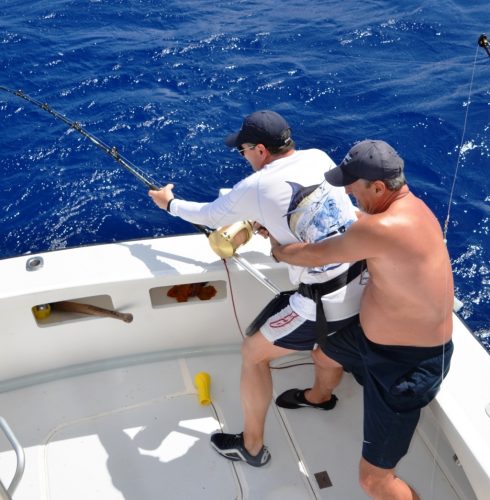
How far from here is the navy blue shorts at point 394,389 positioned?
2184mm

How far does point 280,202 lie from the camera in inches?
88.0

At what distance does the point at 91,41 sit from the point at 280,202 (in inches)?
248

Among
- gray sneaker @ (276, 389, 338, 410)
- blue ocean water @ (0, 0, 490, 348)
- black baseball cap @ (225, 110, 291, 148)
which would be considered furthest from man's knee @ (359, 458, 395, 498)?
blue ocean water @ (0, 0, 490, 348)

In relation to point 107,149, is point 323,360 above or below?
below

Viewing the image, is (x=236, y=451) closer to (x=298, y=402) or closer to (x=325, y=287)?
(x=298, y=402)

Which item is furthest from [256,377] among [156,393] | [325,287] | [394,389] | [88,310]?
[88,310]

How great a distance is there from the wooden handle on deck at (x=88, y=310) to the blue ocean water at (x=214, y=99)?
5.90 ft

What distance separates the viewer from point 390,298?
208cm

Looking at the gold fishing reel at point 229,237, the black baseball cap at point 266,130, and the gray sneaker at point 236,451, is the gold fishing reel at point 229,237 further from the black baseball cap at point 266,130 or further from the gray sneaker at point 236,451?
the gray sneaker at point 236,451

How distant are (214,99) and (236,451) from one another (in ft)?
15.3

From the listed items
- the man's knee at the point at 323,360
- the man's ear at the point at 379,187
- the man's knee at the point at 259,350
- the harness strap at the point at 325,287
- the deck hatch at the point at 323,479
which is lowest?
the deck hatch at the point at 323,479

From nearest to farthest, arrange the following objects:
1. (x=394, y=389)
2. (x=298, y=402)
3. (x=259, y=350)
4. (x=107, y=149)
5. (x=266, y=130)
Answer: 1. (x=394, y=389)
2. (x=266, y=130)
3. (x=259, y=350)
4. (x=298, y=402)
5. (x=107, y=149)

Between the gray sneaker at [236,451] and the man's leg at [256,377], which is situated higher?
the man's leg at [256,377]

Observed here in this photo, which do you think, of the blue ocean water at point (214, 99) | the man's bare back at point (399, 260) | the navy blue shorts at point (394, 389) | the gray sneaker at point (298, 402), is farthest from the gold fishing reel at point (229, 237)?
the blue ocean water at point (214, 99)
